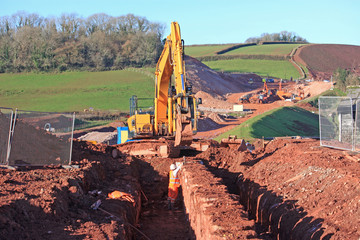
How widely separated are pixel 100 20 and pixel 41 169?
7857 centimetres

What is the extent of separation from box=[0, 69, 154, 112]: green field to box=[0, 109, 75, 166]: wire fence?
30847 millimetres

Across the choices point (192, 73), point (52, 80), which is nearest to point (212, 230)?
point (52, 80)

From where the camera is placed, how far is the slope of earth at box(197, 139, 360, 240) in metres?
Result: 8.99

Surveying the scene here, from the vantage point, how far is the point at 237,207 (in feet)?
29.1

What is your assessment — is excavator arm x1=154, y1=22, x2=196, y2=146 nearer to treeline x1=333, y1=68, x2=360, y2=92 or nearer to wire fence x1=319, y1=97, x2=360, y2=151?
wire fence x1=319, y1=97, x2=360, y2=151

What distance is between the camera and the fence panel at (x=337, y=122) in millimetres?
14711

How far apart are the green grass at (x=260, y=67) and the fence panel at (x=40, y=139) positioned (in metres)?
82.9

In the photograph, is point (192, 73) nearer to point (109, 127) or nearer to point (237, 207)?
point (109, 127)

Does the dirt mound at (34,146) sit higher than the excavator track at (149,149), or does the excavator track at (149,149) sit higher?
the dirt mound at (34,146)

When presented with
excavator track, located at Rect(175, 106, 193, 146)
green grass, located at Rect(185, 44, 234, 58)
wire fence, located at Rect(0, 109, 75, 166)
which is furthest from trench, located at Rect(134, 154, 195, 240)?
green grass, located at Rect(185, 44, 234, 58)

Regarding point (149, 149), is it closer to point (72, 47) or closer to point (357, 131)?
point (357, 131)

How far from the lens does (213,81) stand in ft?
237

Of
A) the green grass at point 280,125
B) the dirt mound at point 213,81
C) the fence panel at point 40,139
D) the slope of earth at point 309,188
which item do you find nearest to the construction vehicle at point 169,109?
the slope of earth at point 309,188

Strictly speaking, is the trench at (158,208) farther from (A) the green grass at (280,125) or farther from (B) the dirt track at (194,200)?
(A) the green grass at (280,125)
